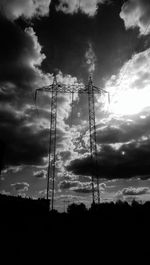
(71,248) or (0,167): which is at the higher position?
(0,167)

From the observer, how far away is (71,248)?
26.6 m

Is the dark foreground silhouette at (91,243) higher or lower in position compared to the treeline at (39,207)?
lower

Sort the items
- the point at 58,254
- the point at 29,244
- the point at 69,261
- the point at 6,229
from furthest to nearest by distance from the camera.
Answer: the point at 6,229 → the point at 29,244 → the point at 58,254 → the point at 69,261

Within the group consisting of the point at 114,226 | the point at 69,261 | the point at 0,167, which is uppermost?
the point at 0,167

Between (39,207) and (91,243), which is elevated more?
(39,207)

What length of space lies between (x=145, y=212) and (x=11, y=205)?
103 ft

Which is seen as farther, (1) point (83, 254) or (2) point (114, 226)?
(2) point (114, 226)

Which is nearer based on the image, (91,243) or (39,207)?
(91,243)

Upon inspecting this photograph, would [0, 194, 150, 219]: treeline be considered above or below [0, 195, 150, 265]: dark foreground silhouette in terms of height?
above

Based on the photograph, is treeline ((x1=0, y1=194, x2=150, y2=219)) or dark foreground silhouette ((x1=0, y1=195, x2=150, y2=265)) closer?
dark foreground silhouette ((x1=0, y1=195, x2=150, y2=265))

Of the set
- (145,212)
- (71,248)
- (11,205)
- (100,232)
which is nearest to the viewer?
(71,248)

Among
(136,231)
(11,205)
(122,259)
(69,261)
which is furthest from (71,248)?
(11,205)

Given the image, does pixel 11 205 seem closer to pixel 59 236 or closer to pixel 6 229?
pixel 6 229

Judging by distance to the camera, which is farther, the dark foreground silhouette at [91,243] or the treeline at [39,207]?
the treeline at [39,207]
